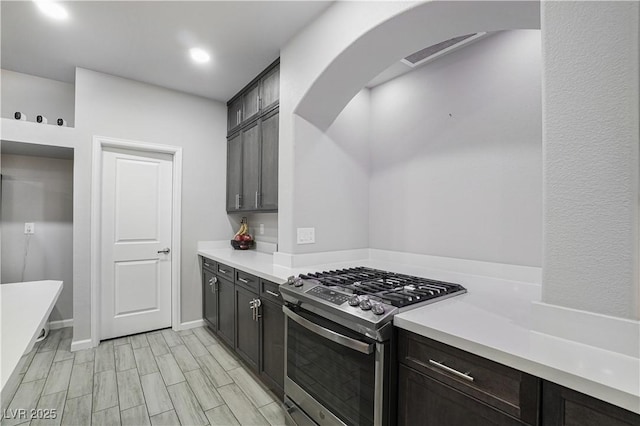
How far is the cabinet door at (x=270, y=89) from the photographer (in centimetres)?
274

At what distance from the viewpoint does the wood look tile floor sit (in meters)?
1.97

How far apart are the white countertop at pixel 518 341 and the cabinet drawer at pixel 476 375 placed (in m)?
0.04

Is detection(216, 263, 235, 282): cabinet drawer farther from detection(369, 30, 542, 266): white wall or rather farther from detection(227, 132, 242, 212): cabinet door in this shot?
detection(369, 30, 542, 266): white wall

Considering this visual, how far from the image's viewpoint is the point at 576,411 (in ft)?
2.75

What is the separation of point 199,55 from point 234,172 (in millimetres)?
1287

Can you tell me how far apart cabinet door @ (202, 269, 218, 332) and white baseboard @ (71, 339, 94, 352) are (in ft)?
3.54

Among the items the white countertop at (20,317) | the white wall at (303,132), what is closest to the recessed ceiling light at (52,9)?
the white wall at (303,132)

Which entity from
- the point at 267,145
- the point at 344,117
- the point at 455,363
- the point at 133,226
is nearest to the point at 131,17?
the point at 267,145

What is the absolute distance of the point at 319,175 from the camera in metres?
2.47

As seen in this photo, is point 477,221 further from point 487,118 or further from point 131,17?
point 131,17

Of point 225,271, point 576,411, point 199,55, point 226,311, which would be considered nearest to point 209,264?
point 225,271

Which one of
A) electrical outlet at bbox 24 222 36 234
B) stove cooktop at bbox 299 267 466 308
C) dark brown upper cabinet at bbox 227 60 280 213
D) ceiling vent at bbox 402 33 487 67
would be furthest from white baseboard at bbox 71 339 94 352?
ceiling vent at bbox 402 33 487 67

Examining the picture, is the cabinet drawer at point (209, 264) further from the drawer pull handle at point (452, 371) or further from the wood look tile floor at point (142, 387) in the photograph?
the drawer pull handle at point (452, 371)

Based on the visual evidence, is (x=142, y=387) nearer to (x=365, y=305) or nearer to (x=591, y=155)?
(x=365, y=305)
